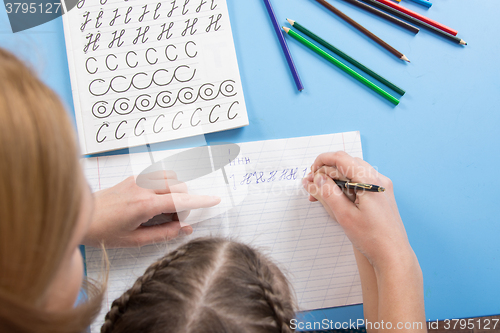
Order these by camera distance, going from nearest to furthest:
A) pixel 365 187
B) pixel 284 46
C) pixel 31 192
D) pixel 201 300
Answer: pixel 31 192
pixel 201 300
pixel 365 187
pixel 284 46

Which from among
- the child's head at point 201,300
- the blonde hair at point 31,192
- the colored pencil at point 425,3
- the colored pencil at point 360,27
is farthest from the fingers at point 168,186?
the colored pencil at point 425,3

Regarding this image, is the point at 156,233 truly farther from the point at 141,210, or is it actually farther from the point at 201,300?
the point at 201,300

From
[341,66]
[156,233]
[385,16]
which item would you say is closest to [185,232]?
[156,233]

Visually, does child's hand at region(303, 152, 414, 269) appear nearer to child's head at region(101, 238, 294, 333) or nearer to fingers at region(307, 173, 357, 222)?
fingers at region(307, 173, 357, 222)

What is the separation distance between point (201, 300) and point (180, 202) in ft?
0.66

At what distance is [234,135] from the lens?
532 millimetres

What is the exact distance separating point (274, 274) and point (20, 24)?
633 mm

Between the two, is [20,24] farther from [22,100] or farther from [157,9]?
[22,100]

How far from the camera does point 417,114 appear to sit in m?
0.56

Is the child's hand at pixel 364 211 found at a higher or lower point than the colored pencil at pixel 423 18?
lower

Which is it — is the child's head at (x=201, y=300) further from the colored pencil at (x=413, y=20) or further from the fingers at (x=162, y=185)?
the colored pencil at (x=413, y=20)

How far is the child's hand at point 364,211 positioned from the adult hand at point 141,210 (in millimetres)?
195

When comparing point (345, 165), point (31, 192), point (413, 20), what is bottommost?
point (345, 165)

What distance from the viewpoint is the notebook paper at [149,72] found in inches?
20.3
